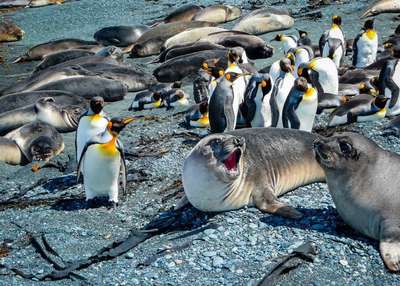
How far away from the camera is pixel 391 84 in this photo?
Result: 852cm

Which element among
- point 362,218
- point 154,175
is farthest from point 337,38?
point 362,218

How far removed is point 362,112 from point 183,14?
386 inches

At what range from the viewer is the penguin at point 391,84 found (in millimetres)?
8266

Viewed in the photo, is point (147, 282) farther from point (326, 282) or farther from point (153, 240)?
point (326, 282)

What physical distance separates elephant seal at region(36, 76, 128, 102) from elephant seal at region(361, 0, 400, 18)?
613 cm

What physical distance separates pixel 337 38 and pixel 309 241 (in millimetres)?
7188

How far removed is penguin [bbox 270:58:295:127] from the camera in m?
8.03

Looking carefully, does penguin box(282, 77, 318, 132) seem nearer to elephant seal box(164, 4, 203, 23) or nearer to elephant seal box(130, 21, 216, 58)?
elephant seal box(130, 21, 216, 58)

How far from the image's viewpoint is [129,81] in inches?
466

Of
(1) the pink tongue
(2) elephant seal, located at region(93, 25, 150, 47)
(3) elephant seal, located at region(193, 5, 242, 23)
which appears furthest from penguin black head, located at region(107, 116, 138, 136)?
(3) elephant seal, located at region(193, 5, 242, 23)

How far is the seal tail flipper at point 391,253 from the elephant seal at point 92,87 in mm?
6927

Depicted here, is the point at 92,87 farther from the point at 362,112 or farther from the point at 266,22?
the point at 266,22

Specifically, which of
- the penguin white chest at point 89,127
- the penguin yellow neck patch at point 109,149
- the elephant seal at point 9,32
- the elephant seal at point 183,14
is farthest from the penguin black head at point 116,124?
the elephant seal at point 9,32

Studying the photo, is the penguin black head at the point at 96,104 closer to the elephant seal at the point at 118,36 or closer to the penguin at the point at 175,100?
the penguin at the point at 175,100
